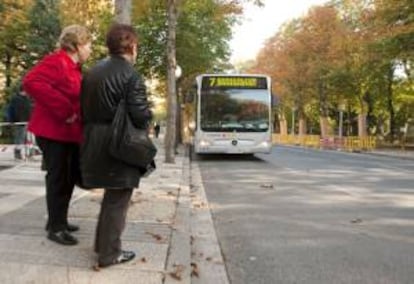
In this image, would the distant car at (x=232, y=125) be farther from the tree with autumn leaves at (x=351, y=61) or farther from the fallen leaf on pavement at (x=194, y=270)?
the fallen leaf on pavement at (x=194, y=270)

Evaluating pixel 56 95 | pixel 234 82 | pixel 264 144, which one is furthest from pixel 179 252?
pixel 234 82

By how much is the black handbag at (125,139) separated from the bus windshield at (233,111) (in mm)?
18620

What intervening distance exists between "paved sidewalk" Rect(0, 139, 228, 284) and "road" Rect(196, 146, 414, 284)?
307 mm

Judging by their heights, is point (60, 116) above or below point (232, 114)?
below

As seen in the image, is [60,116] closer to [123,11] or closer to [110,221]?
[110,221]

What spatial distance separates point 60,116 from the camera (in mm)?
5992

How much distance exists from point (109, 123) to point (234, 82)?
19.1 meters

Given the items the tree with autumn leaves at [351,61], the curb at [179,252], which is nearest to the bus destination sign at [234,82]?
the tree with autumn leaves at [351,61]

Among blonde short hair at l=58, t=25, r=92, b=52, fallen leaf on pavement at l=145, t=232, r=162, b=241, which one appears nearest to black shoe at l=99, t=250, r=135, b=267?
fallen leaf on pavement at l=145, t=232, r=162, b=241

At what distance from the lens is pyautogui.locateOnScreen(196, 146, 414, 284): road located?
645 cm

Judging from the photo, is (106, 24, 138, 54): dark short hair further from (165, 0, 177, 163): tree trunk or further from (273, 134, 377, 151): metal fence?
(273, 134, 377, 151): metal fence

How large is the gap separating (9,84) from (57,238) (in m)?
37.2

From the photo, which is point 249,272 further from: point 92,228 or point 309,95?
point 309,95

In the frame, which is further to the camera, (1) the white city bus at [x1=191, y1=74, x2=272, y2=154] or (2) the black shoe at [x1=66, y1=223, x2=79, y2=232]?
(1) the white city bus at [x1=191, y1=74, x2=272, y2=154]
